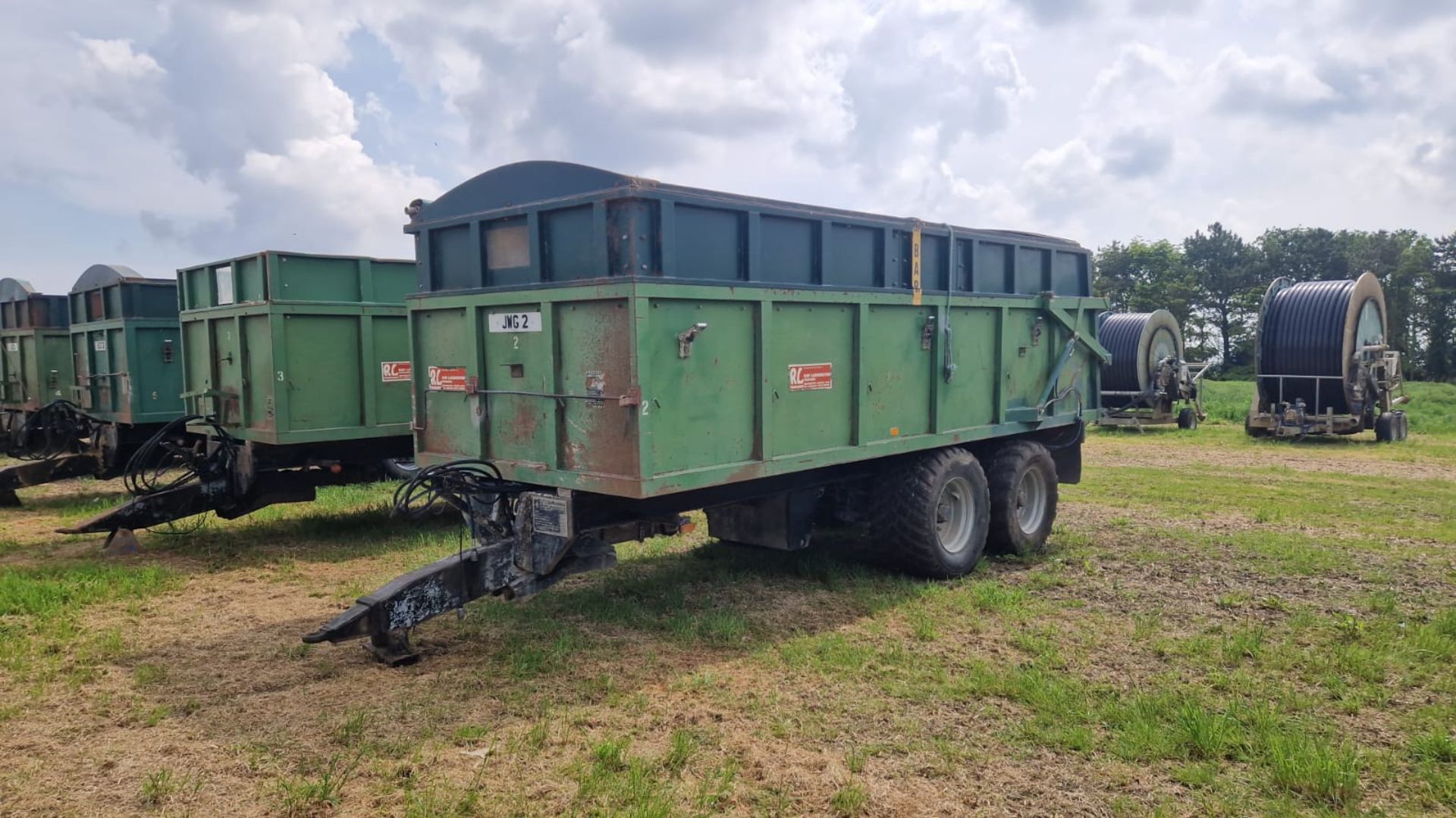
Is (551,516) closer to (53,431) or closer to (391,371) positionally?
(391,371)

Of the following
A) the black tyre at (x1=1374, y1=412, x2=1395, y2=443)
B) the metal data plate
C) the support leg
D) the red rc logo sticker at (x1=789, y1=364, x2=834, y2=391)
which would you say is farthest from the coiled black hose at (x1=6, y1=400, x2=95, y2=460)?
the black tyre at (x1=1374, y1=412, x2=1395, y2=443)

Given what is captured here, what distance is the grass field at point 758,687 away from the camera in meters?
3.79

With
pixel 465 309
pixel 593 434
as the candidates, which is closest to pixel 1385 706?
pixel 593 434

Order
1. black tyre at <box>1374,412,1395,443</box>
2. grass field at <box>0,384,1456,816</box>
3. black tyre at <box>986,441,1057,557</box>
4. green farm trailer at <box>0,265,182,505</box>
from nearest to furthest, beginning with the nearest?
grass field at <box>0,384,1456,816</box>
black tyre at <box>986,441,1057,557</box>
green farm trailer at <box>0,265,182,505</box>
black tyre at <box>1374,412,1395,443</box>

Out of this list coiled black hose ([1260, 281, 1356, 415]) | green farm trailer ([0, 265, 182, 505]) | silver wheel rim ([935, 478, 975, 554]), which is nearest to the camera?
silver wheel rim ([935, 478, 975, 554])

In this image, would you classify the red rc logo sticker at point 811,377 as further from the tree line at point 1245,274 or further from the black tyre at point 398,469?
the tree line at point 1245,274

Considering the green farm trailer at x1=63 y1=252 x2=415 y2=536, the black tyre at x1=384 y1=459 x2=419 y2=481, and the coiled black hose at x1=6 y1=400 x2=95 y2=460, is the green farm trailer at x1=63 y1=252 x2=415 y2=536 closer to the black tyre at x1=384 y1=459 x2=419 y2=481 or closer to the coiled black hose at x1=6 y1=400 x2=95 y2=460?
the black tyre at x1=384 y1=459 x2=419 y2=481

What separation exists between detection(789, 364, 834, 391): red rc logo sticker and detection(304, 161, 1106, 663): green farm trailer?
2 centimetres

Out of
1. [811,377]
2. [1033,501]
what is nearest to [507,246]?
[811,377]

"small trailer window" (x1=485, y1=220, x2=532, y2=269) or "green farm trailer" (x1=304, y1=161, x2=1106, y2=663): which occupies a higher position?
"small trailer window" (x1=485, y1=220, x2=532, y2=269)

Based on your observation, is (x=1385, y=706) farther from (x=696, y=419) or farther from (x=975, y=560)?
(x=696, y=419)

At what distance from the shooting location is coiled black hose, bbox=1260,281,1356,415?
16312 millimetres

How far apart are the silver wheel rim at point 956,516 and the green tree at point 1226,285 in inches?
2052

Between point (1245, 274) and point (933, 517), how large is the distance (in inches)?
2249
